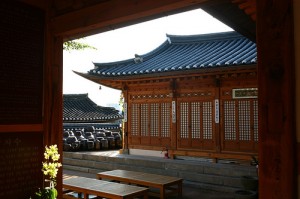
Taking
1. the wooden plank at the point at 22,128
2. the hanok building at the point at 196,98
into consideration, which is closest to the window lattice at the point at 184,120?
the hanok building at the point at 196,98

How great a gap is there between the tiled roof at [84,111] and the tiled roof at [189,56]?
26.5ft

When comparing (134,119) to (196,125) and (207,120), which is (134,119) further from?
(207,120)

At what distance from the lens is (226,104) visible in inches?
440

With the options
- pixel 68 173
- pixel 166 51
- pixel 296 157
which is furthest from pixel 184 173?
pixel 296 157

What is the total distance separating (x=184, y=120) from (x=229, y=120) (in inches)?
74.5

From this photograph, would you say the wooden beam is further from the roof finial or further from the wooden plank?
the roof finial

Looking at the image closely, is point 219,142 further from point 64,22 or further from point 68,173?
point 64,22

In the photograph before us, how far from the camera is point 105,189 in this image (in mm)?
7289

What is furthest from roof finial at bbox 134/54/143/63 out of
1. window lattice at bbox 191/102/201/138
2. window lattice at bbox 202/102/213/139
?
window lattice at bbox 202/102/213/139

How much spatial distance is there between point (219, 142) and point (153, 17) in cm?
850

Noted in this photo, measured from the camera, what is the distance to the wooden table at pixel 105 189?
6.83 metres

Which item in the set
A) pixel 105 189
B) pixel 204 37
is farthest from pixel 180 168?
pixel 204 37

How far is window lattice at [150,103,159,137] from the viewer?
512 inches

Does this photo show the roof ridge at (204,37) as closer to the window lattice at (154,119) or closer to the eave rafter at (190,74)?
the eave rafter at (190,74)
